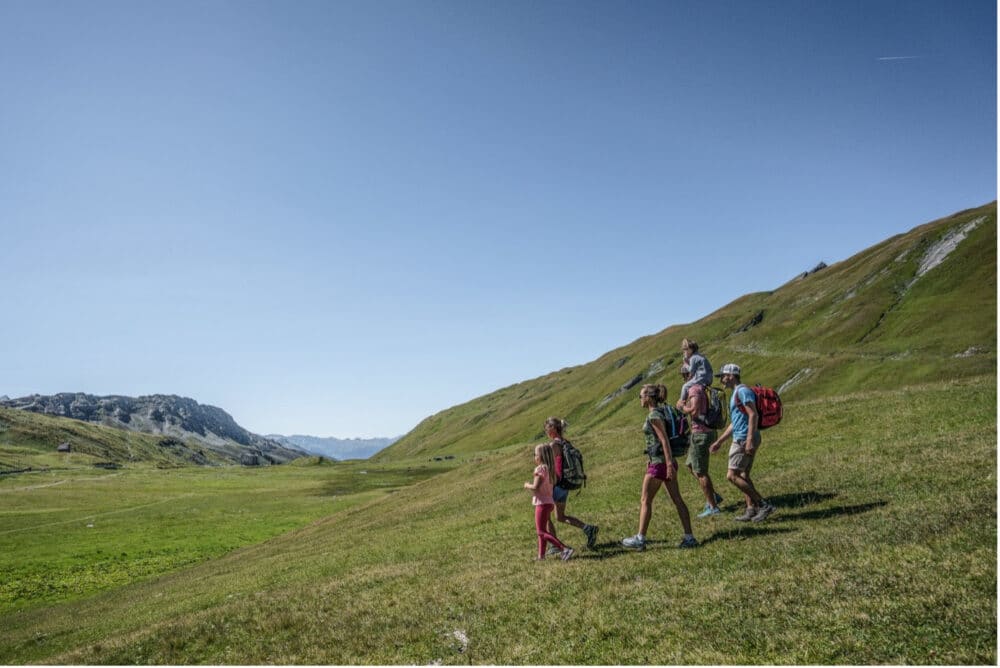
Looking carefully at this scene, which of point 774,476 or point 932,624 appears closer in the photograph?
point 932,624

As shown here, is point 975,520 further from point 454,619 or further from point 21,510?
point 21,510

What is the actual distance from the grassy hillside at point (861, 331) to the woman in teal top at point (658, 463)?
65.9 meters

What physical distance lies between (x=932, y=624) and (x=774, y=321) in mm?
165502

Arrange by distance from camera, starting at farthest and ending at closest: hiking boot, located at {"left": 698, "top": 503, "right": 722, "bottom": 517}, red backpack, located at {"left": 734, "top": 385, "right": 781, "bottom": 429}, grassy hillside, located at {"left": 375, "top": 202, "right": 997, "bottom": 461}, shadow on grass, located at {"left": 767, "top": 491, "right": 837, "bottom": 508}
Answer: grassy hillside, located at {"left": 375, "top": 202, "right": 997, "bottom": 461} → hiking boot, located at {"left": 698, "top": 503, "right": 722, "bottom": 517} → shadow on grass, located at {"left": 767, "top": 491, "right": 837, "bottom": 508} → red backpack, located at {"left": 734, "top": 385, "right": 781, "bottom": 429}

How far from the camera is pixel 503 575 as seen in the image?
1612 centimetres

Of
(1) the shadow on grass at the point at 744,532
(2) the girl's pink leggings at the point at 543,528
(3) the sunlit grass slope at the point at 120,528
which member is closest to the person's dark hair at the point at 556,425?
(2) the girl's pink leggings at the point at 543,528

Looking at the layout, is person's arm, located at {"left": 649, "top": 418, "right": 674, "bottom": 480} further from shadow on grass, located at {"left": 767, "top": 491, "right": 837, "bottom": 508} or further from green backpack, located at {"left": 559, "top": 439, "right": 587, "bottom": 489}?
shadow on grass, located at {"left": 767, "top": 491, "right": 837, "bottom": 508}

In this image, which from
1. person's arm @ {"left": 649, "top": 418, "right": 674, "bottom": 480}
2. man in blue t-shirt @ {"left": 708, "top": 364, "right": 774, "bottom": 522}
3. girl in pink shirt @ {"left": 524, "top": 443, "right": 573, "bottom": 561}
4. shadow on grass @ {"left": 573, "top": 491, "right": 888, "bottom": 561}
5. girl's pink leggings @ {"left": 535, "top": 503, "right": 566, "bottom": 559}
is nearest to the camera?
person's arm @ {"left": 649, "top": 418, "right": 674, "bottom": 480}

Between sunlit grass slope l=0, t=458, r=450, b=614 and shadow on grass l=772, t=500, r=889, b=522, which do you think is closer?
shadow on grass l=772, t=500, r=889, b=522

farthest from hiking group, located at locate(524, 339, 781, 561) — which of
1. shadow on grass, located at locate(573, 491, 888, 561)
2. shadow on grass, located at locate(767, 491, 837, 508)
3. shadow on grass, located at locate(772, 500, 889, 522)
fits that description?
shadow on grass, located at locate(767, 491, 837, 508)

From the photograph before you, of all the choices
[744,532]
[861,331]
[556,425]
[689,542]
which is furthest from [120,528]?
[861,331]

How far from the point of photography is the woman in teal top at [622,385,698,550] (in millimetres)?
14977

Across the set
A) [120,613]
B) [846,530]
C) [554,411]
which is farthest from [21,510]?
[554,411]

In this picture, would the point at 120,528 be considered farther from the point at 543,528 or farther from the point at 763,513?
the point at 763,513
